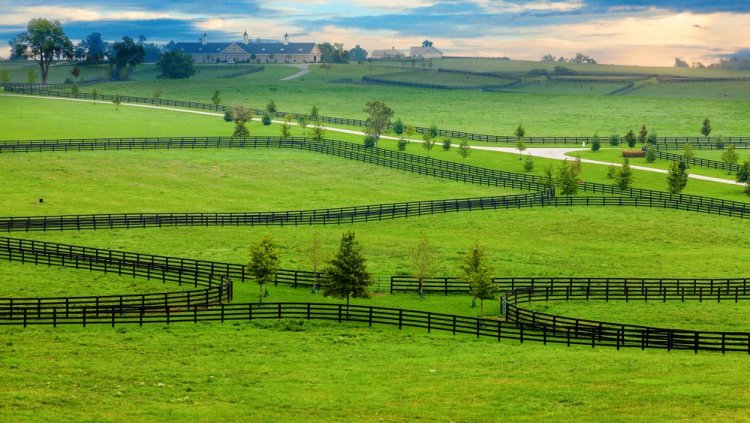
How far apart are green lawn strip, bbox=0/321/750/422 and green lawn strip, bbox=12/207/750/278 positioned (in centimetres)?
1793

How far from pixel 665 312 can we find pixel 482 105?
5037 inches

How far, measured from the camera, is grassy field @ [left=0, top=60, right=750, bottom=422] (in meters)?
30.0

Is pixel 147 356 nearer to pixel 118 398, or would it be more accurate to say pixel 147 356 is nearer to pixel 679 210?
pixel 118 398

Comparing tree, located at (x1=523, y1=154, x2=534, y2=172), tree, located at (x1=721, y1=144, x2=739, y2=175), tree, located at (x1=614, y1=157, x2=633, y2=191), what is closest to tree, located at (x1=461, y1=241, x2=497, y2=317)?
tree, located at (x1=614, y1=157, x2=633, y2=191)

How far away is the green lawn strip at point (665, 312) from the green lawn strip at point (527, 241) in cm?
775

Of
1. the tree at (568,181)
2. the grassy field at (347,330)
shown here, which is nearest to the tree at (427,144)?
the grassy field at (347,330)

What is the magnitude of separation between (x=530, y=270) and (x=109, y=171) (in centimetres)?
4754

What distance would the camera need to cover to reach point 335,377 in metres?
33.4

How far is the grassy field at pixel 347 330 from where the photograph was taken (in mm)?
30031

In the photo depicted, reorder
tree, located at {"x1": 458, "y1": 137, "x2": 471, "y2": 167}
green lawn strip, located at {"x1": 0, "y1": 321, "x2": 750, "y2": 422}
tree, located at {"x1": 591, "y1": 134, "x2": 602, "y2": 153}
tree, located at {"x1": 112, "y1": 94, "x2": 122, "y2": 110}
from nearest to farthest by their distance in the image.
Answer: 1. green lawn strip, located at {"x1": 0, "y1": 321, "x2": 750, "y2": 422}
2. tree, located at {"x1": 458, "y1": 137, "x2": 471, "y2": 167}
3. tree, located at {"x1": 591, "y1": 134, "x2": 602, "y2": 153}
4. tree, located at {"x1": 112, "y1": 94, "x2": 122, "y2": 110}

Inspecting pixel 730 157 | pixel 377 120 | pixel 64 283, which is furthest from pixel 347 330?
pixel 377 120

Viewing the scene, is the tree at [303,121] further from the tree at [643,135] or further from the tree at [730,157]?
the tree at [730,157]

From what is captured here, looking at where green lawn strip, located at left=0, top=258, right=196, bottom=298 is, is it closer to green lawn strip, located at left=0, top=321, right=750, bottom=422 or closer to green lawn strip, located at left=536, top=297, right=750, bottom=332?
green lawn strip, located at left=0, top=321, right=750, bottom=422

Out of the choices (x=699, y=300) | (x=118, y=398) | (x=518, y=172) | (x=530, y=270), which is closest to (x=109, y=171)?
(x=518, y=172)
